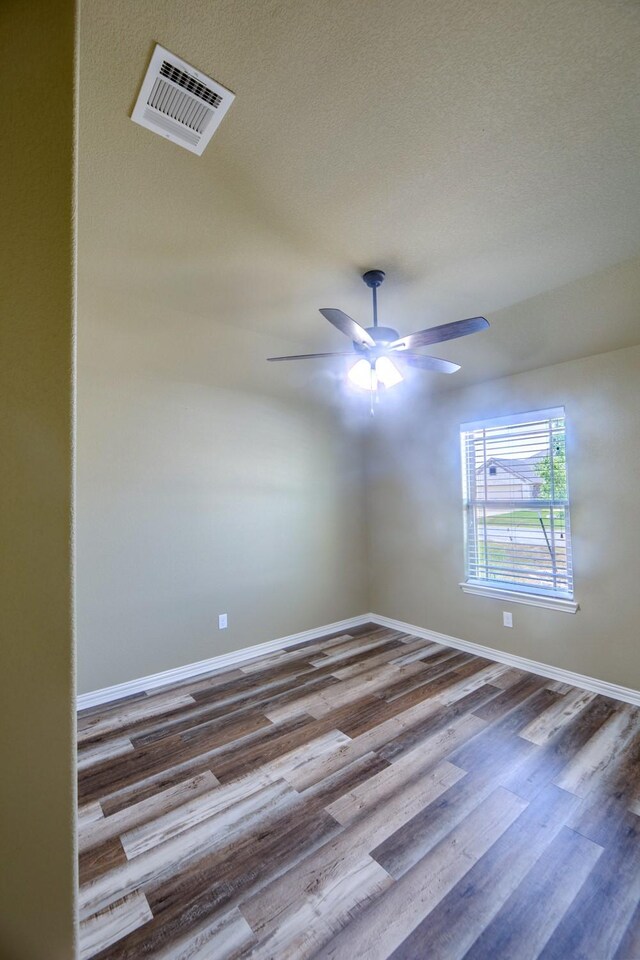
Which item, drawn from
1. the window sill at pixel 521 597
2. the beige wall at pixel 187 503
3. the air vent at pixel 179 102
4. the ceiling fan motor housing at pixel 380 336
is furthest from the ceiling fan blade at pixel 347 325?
the window sill at pixel 521 597

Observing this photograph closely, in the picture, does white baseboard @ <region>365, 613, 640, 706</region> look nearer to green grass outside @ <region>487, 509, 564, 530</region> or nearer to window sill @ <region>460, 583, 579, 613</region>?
window sill @ <region>460, 583, 579, 613</region>

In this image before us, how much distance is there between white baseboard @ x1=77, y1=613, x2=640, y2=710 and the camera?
2.80 m

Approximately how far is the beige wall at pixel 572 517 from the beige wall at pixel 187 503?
0.76 m

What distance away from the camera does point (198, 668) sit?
327 cm

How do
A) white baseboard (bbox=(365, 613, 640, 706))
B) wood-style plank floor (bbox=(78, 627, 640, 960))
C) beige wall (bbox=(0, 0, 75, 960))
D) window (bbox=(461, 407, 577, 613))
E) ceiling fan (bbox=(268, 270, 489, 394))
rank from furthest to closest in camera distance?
window (bbox=(461, 407, 577, 613)) < white baseboard (bbox=(365, 613, 640, 706)) < ceiling fan (bbox=(268, 270, 489, 394)) < wood-style plank floor (bbox=(78, 627, 640, 960)) < beige wall (bbox=(0, 0, 75, 960))

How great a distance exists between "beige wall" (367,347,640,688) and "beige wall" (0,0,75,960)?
3.39 m

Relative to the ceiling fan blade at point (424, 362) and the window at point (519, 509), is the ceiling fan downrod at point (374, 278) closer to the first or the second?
the ceiling fan blade at point (424, 362)

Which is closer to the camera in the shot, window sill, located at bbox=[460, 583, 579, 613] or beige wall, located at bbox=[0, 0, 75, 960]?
beige wall, located at bbox=[0, 0, 75, 960]

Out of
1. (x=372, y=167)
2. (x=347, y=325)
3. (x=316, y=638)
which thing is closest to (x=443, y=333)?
(x=347, y=325)

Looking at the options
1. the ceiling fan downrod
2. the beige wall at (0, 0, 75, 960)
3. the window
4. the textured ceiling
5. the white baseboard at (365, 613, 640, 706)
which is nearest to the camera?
the beige wall at (0, 0, 75, 960)

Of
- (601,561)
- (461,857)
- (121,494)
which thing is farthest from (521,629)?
(121,494)

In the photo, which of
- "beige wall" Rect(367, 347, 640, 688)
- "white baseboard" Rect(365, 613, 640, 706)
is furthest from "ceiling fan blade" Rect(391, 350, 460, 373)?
"white baseboard" Rect(365, 613, 640, 706)

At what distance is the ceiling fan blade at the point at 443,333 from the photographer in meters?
1.85

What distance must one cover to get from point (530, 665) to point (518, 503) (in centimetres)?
136
